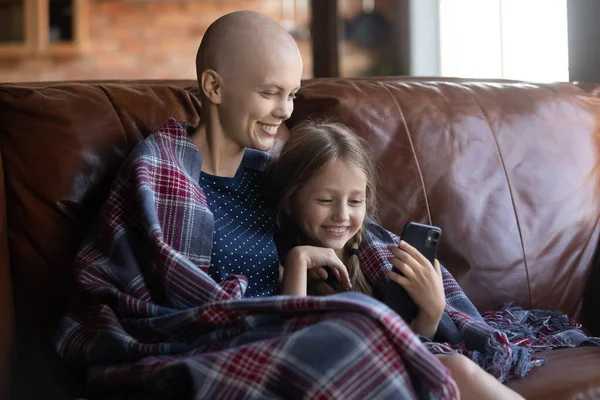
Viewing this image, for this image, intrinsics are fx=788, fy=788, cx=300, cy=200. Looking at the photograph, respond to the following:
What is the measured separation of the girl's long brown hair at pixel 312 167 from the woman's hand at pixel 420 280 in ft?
0.44

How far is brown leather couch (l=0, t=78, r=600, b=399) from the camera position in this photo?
141cm

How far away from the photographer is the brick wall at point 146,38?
4.88 meters

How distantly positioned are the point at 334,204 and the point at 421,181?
0.34m

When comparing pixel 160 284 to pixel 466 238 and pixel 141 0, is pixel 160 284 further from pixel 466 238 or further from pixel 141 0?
pixel 141 0

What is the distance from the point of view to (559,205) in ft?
6.08

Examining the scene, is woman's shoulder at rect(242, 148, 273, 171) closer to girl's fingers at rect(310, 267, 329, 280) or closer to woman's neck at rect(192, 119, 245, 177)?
woman's neck at rect(192, 119, 245, 177)

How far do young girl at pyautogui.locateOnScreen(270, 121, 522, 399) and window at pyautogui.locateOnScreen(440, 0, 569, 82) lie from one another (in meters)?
1.32

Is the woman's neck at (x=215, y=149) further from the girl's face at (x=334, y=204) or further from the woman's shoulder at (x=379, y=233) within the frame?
the woman's shoulder at (x=379, y=233)

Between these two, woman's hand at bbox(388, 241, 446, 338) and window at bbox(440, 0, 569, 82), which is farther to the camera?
window at bbox(440, 0, 569, 82)

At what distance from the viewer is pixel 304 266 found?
4.58 feet

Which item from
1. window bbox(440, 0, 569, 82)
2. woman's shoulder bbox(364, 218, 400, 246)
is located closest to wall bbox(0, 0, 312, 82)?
window bbox(440, 0, 569, 82)

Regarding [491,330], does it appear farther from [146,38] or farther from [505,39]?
[146,38]

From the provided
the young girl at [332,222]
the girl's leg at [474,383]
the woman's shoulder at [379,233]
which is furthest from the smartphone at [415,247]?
the girl's leg at [474,383]

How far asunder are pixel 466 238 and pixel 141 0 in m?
3.68
